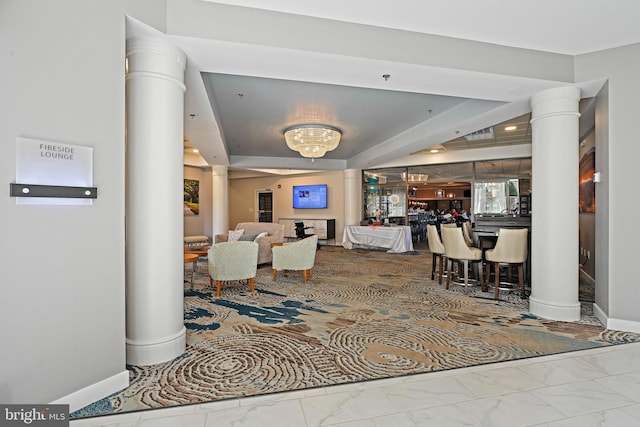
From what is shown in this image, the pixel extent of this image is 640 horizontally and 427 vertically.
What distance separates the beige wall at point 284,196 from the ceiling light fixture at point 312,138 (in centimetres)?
450

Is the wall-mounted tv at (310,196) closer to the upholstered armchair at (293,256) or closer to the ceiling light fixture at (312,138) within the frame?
the ceiling light fixture at (312,138)

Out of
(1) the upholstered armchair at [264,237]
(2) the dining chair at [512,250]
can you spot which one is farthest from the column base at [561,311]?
(1) the upholstered armchair at [264,237]

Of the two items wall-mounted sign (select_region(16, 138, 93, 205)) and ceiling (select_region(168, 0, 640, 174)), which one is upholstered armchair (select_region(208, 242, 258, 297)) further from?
wall-mounted sign (select_region(16, 138, 93, 205))

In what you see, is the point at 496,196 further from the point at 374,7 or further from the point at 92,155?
the point at 92,155

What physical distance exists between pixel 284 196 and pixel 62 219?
10.8m

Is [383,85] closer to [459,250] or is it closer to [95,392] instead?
[459,250]

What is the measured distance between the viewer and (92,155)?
2.22m

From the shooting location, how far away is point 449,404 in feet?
7.04

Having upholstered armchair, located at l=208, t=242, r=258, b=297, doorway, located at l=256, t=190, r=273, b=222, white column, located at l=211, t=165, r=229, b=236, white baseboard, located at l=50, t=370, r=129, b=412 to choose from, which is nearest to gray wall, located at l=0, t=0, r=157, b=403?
white baseboard, located at l=50, t=370, r=129, b=412

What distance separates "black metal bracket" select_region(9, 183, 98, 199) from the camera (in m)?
1.86

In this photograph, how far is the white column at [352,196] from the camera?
10945mm

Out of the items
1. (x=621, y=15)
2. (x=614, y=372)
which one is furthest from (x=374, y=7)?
(x=614, y=372)

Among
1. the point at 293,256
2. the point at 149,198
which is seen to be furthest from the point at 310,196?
the point at 149,198

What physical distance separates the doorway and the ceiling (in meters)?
4.37
